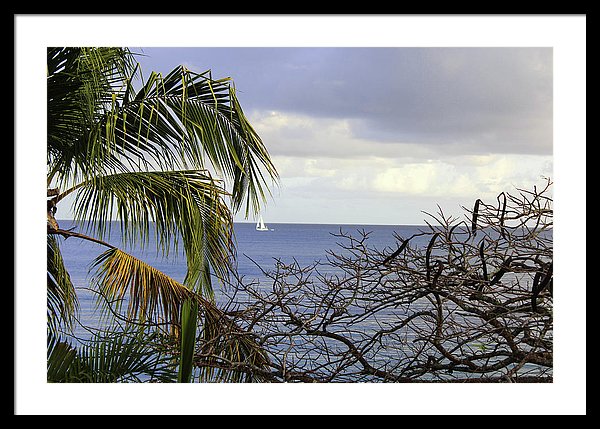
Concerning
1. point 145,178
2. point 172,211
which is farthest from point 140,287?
point 145,178

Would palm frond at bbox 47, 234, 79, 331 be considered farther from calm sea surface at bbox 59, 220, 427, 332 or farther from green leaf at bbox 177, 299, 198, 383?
calm sea surface at bbox 59, 220, 427, 332

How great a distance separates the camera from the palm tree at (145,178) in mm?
2727

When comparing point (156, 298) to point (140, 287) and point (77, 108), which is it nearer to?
point (140, 287)

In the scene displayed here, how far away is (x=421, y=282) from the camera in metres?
2.52

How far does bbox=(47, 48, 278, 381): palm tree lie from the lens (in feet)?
8.95

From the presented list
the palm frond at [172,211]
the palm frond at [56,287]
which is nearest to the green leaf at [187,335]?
the palm frond at [172,211]

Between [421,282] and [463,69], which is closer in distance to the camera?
[421,282]

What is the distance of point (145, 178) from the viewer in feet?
9.52

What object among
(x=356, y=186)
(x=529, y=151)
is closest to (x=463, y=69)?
(x=529, y=151)

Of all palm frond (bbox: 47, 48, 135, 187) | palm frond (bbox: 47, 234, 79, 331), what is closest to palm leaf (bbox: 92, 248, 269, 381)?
palm frond (bbox: 47, 234, 79, 331)

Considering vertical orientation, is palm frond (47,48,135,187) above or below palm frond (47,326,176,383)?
above

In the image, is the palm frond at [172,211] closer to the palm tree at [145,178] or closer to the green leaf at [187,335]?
the palm tree at [145,178]
